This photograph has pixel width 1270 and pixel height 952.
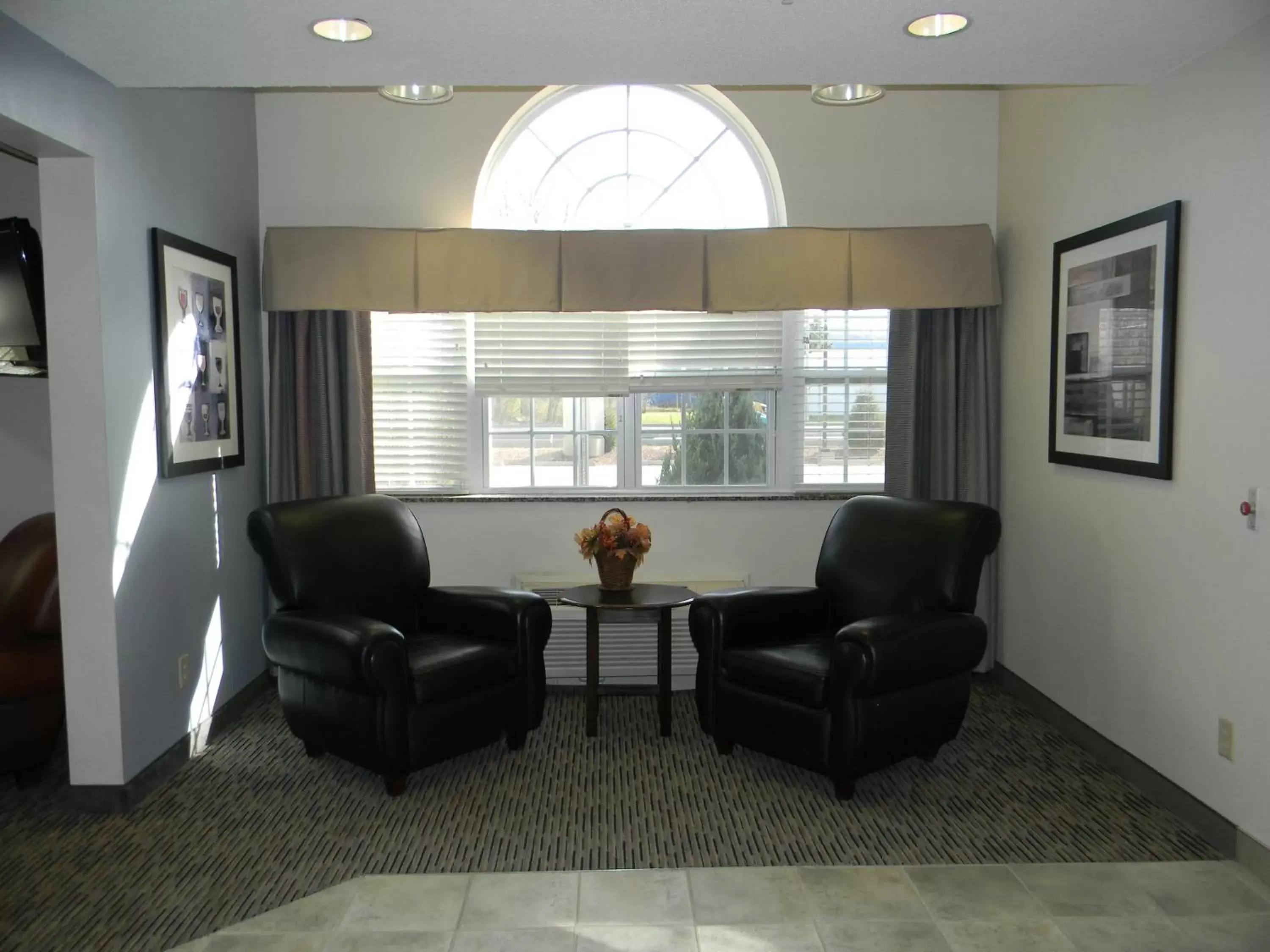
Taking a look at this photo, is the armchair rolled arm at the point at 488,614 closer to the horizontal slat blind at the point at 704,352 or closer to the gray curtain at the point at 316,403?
the gray curtain at the point at 316,403

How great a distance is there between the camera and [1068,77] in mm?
3094

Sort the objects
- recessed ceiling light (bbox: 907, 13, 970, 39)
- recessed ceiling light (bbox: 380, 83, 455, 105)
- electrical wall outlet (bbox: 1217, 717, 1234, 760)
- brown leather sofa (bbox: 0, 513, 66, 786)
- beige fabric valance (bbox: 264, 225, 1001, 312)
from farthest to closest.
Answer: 1. beige fabric valance (bbox: 264, 225, 1001, 312)
2. recessed ceiling light (bbox: 380, 83, 455, 105)
3. brown leather sofa (bbox: 0, 513, 66, 786)
4. electrical wall outlet (bbox: 1217, 717, 1234, 760)
5. recessed ceiling light (bbox: 907, 13, 970, 39)

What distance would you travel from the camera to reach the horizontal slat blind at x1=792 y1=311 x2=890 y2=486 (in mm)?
4805

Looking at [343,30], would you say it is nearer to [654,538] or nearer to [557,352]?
[557,352]

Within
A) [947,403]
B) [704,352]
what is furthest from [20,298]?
[947,403]

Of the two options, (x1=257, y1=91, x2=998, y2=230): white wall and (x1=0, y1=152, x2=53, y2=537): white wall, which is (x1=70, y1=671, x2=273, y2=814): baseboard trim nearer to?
(x1=0, y1=152, x2=53, y2=537): white wall

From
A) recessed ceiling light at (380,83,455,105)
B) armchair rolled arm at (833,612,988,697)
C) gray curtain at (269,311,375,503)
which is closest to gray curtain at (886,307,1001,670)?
armchair rolled arm at (833,612,988,697)

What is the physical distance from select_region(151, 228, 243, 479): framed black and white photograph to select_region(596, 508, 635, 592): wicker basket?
162cm

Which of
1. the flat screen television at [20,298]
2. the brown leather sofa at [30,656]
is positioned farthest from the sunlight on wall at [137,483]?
the flat screen television at [20,298]

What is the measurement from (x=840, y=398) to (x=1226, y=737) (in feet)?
7.68

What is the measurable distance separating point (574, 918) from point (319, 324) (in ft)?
9.66

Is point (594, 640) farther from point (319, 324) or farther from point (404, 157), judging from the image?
point (404, 157)

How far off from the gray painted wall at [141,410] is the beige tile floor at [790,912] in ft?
3.95

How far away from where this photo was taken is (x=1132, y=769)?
3.45 meters
